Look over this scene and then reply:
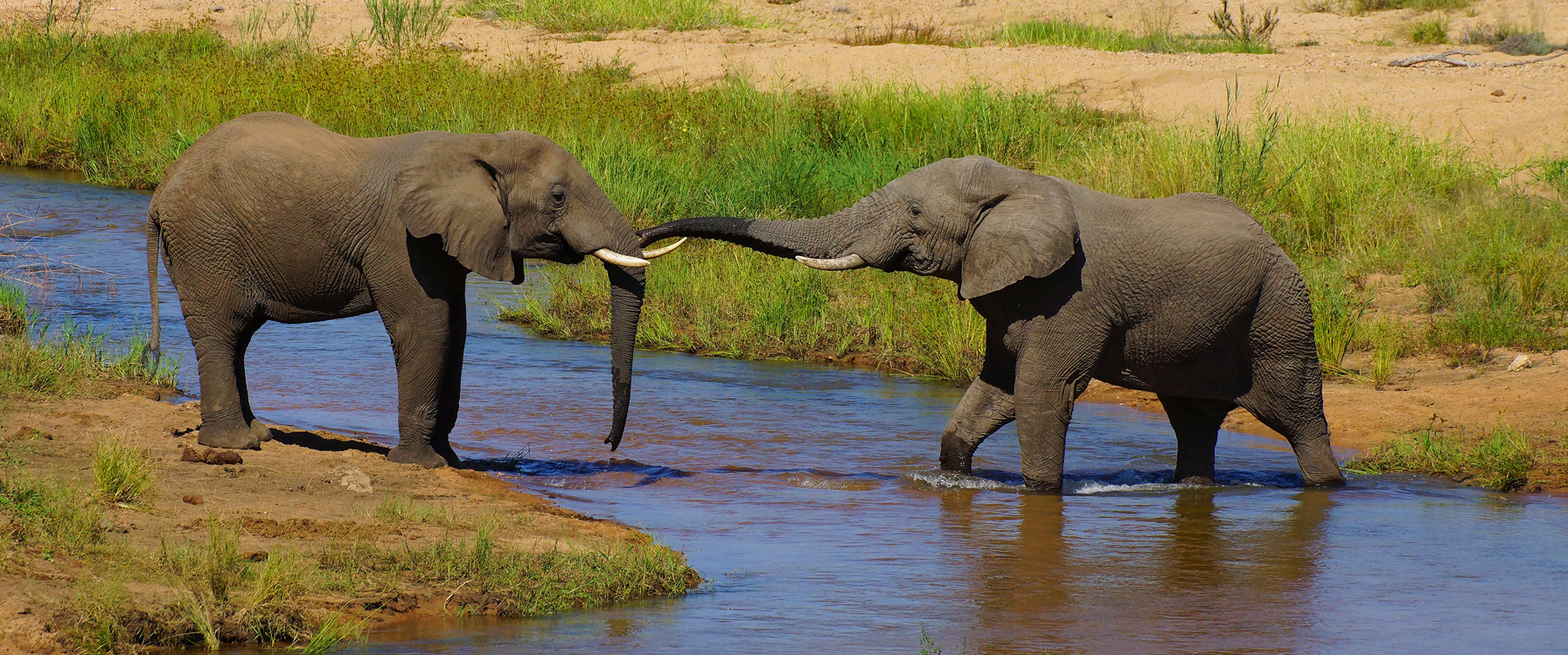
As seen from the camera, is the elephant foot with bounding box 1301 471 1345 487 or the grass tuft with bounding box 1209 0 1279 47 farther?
the grass tuft with bounding box 1209 0 1279 47

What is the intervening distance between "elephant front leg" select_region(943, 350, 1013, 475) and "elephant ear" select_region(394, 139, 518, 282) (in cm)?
230

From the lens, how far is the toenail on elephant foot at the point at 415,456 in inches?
277

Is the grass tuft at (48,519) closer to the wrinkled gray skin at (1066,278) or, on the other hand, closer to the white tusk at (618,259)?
the white tusk at (618,259)

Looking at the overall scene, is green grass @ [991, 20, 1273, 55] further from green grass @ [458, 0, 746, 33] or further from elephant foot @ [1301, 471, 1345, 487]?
elephant foot @ [1301, 471, 1345, 487]

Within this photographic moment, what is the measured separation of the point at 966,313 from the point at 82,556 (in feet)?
22.5

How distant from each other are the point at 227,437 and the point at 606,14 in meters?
18.1

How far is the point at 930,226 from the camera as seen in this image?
7180 millimetres

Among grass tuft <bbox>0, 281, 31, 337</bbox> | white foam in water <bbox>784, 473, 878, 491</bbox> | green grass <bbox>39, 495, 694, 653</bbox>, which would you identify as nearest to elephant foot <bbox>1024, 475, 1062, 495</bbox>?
white foam in water <bbox>784, 473, 878, 491</bbox>

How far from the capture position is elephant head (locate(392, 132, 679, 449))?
6.83 m

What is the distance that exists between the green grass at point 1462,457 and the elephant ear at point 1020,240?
7.71 ft

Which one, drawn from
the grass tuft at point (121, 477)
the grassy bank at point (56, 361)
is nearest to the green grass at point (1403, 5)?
the grassy bank at point (56, 361)

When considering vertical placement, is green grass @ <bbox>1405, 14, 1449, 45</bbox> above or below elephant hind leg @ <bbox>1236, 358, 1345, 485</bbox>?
above

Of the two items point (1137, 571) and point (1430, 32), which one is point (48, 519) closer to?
Result: point (1137, 571)

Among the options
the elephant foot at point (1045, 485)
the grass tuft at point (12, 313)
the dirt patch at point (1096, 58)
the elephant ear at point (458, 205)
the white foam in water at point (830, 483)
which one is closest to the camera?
the elephant ear at point (458, 205)
